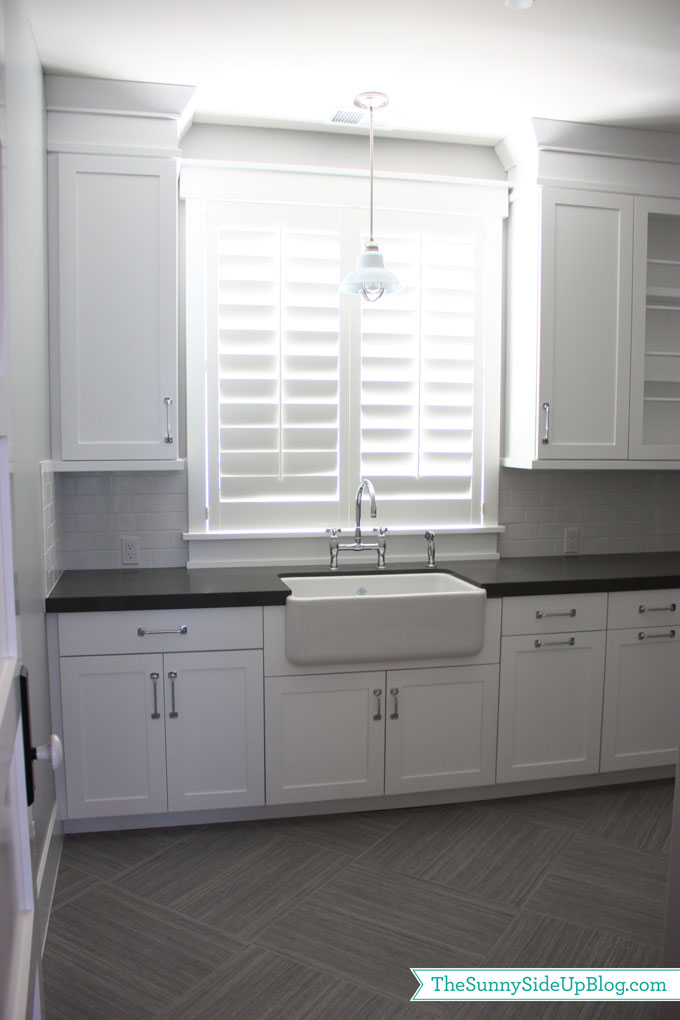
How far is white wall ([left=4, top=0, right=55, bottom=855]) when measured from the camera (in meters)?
2.09

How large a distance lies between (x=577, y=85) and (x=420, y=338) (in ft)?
3.65

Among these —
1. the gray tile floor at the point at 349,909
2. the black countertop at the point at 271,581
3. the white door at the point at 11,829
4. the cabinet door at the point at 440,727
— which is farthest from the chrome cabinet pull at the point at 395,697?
the white door at the point at 11,829

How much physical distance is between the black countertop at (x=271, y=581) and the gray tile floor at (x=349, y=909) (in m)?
0.86

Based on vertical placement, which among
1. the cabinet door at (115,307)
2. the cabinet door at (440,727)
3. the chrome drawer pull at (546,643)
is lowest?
the cabinet door at (440,727)

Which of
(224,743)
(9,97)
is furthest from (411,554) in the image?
(9,97)

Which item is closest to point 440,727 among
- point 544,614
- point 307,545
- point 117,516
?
point 544,614

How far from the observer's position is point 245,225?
332cm

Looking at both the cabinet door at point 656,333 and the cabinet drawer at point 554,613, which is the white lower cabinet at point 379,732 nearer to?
the cabinet drawer at point 554,613

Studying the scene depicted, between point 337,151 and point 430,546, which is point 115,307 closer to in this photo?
point 337,151

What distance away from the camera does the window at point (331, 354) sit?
3.31 meters

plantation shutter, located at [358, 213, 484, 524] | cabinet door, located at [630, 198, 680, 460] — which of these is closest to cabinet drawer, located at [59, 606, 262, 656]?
plantation shutter, located at [358, 213, 484, 524]

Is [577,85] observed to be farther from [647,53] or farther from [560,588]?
[560,588]

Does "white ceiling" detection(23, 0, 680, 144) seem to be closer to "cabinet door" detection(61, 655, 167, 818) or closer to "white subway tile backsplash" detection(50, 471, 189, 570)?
"white subway tile backsplash" detection(50, 471, 189, 570)

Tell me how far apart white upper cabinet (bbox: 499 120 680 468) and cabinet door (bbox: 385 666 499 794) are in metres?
0.99
